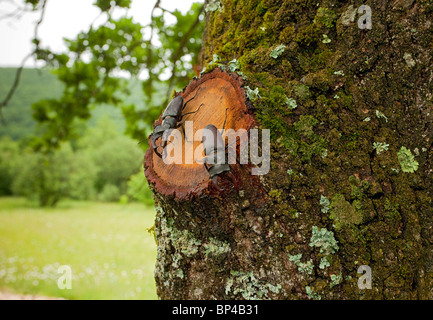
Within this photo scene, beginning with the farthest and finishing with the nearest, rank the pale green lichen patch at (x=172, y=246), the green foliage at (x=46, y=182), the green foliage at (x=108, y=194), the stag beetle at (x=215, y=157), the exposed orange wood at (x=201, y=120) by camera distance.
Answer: the green foliage at (x=108, y=194), the green foliage at (x=46, y=182), the pale green lichen patch at (x=172, y=246), the exposed orange wood at (x=201, y=120), the stag beetle at (x=215, y=157)

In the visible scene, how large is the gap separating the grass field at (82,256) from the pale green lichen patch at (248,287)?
4.59ft

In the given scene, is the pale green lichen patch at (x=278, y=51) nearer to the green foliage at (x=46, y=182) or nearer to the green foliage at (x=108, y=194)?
the green foliage at (x=108, y=194)

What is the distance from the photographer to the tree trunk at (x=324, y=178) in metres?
1.38

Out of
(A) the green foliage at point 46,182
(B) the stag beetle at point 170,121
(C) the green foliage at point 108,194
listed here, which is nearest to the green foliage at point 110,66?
(B) the stag beetle at point 170,121

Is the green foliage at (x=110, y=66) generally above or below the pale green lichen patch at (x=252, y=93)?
above

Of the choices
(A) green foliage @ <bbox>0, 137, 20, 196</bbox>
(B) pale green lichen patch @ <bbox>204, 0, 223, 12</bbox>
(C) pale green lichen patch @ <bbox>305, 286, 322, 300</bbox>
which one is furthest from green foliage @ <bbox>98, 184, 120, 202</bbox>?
(C) pale green lichen patch @ <bbox>305, 286, 322, 300</bbox>

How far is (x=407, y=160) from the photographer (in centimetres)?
147

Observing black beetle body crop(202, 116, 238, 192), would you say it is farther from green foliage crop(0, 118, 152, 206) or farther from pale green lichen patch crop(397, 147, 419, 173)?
green foliage crop(0, 118, 152, 206)

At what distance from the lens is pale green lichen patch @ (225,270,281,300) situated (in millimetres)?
1416

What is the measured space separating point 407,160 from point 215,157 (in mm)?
968

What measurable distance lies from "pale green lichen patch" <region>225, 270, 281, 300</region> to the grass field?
1399 millimetres
